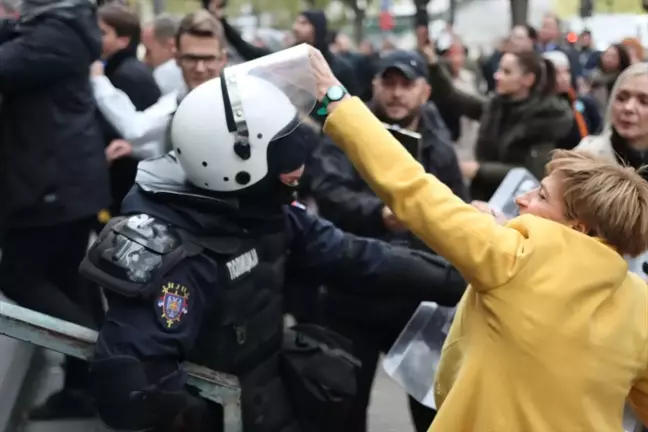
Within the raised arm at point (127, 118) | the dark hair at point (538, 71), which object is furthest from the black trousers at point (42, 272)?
the dark hair at point (538, 71)

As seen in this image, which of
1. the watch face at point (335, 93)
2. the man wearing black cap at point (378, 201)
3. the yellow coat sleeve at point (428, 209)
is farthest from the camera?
the man wearing black cap at point (378, 201)

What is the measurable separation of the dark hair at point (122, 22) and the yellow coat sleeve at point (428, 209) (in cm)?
308

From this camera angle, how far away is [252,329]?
8.87 ft

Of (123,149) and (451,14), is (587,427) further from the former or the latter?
(451,14)

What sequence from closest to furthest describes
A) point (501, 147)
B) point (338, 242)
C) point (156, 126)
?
point (338, 242) < point (156, 126) < point (501, 147)

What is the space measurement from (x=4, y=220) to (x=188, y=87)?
0.99 meters

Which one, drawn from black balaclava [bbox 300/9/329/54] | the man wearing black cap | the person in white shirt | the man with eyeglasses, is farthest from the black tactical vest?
black balaclava [bbox 300/9/329/54]

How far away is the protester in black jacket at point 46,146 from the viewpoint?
3840 mm

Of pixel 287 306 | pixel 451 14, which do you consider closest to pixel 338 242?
pixel 287 306

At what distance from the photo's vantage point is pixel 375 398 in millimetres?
5148

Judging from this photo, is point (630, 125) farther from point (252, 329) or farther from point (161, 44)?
point (161, 44)

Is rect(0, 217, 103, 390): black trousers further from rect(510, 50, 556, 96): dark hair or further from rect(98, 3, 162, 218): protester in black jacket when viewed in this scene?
rect(510, 50, 556, 96): dark hair

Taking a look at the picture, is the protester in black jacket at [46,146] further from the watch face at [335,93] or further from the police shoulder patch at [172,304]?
the watch face at [335,93]

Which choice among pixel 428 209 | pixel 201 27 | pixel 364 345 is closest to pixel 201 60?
pixel 201 27
